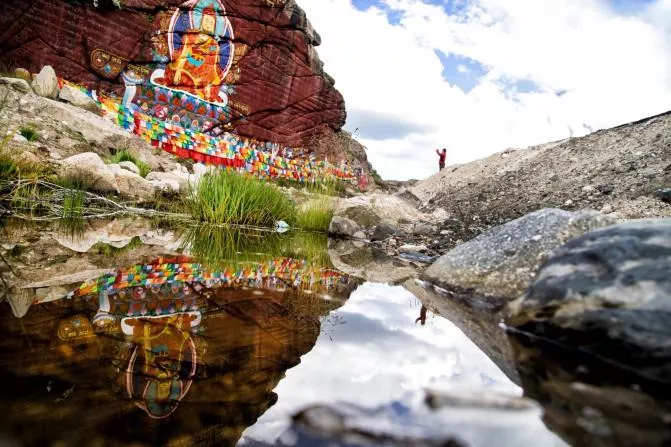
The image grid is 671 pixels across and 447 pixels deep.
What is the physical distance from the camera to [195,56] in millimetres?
10016

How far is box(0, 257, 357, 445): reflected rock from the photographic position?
608 millimetres

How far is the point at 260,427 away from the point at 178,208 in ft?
15.6

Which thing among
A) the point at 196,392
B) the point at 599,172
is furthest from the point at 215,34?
the point at 196,392

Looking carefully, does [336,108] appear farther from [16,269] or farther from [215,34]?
[16,269]

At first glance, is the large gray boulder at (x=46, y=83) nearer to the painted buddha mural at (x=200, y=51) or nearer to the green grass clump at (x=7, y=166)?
the painted buddha mural at (x=200, y=51)

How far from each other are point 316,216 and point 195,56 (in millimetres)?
6782

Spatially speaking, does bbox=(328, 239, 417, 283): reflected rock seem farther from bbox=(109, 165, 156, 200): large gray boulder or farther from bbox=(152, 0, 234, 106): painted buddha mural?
bbox=(152, 0, 234, 106): painted buddha mural

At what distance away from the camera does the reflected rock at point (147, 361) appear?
0.61 meters

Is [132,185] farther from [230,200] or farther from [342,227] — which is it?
[342,227]

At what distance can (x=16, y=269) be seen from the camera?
157 centimetres

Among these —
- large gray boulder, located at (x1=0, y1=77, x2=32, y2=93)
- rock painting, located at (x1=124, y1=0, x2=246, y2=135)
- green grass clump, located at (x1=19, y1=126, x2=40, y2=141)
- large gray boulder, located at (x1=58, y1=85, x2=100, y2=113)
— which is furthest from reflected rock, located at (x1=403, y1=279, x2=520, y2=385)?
rock painting, located at (x1=124, y1=0, x2=246, y2=135)

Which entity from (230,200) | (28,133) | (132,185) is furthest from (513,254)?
(28,133)

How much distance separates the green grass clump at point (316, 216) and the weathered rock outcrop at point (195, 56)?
19.1 feet

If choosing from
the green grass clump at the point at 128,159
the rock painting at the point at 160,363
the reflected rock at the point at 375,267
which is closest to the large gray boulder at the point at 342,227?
the reflected rock at the point at 375,267
